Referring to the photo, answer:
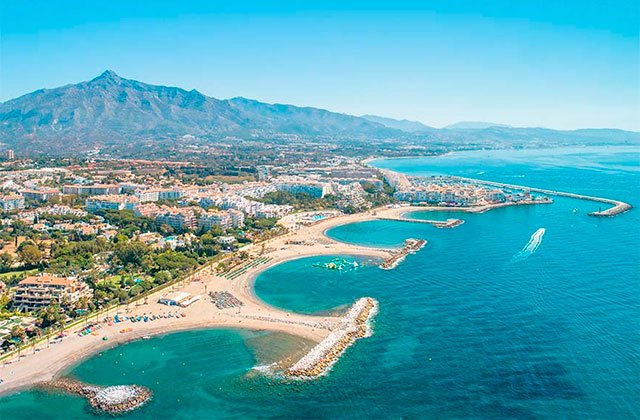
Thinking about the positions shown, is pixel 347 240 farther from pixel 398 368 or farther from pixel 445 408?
pixel 445 408

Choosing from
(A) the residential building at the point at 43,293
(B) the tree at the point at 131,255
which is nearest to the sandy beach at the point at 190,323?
(A) the residential building at the point at 43,293

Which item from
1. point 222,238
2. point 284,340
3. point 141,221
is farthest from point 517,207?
point 284,340

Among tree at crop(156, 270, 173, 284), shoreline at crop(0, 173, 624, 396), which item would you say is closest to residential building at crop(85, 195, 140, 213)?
shoreline at crop(0, 173, 624, 396)

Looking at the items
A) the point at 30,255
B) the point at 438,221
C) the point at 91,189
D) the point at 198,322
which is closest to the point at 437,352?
the point at 198,322

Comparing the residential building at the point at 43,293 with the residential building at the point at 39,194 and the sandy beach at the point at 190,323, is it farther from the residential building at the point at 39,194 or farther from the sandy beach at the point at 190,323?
the residential building at the point at 39,194

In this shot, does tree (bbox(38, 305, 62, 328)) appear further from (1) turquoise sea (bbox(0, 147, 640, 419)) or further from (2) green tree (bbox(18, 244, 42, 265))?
(2) green tree (bbox(18, 244, 42, 265))
